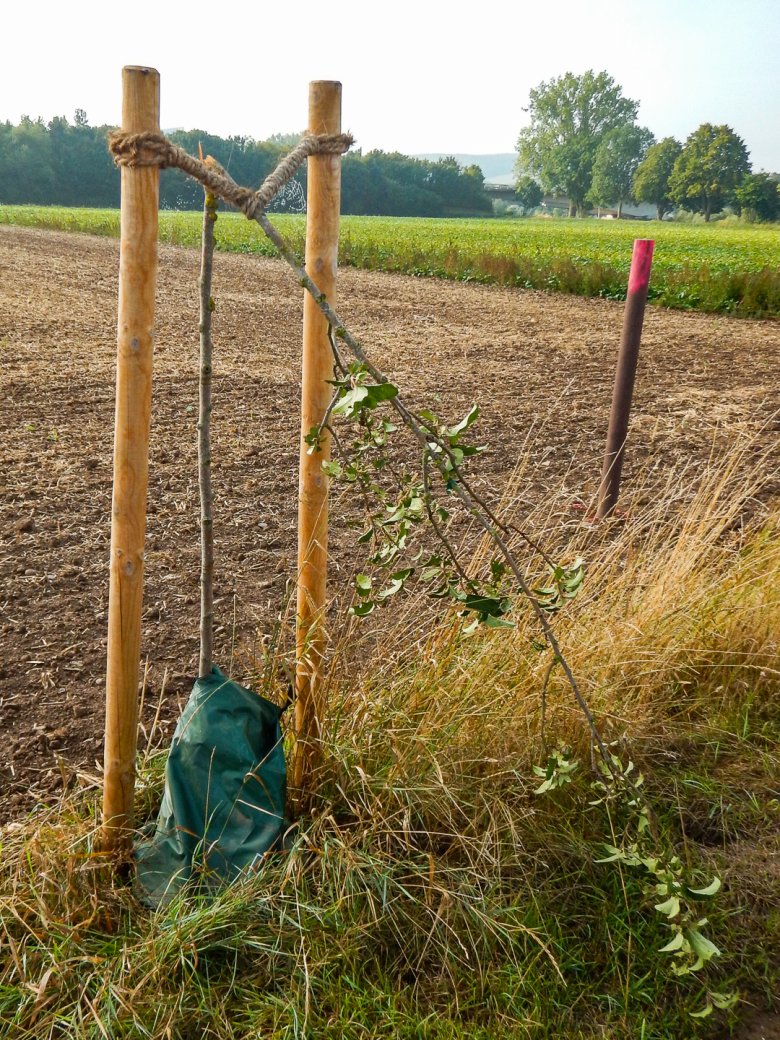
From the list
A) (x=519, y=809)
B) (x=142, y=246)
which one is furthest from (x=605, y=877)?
(x=142, y=246)

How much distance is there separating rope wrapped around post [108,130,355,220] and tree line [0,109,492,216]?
42.4 meters

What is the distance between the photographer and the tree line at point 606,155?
9300 centimetres

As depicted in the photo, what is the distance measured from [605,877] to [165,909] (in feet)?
3.72

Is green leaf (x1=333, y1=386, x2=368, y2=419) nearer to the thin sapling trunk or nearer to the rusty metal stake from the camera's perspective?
the thin sapling trunk

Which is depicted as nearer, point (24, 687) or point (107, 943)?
point (107, 943)

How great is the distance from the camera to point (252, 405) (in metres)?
7.67

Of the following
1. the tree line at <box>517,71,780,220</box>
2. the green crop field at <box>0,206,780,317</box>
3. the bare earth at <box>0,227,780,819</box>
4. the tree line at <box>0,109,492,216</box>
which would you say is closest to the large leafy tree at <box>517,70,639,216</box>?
the tree line at <box>517,71,780,220</box>

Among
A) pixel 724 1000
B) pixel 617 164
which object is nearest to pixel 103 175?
pixel 724 1000

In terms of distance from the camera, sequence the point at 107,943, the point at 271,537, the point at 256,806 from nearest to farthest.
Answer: the point at 107,943 < the point at 256,806 < the point at 271,537

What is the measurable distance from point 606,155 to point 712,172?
22.2 m

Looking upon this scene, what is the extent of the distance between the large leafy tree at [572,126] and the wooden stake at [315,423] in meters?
117

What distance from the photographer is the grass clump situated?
189 centimetres

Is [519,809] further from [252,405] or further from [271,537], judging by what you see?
[252,405]

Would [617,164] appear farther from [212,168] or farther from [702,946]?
[702,946]
